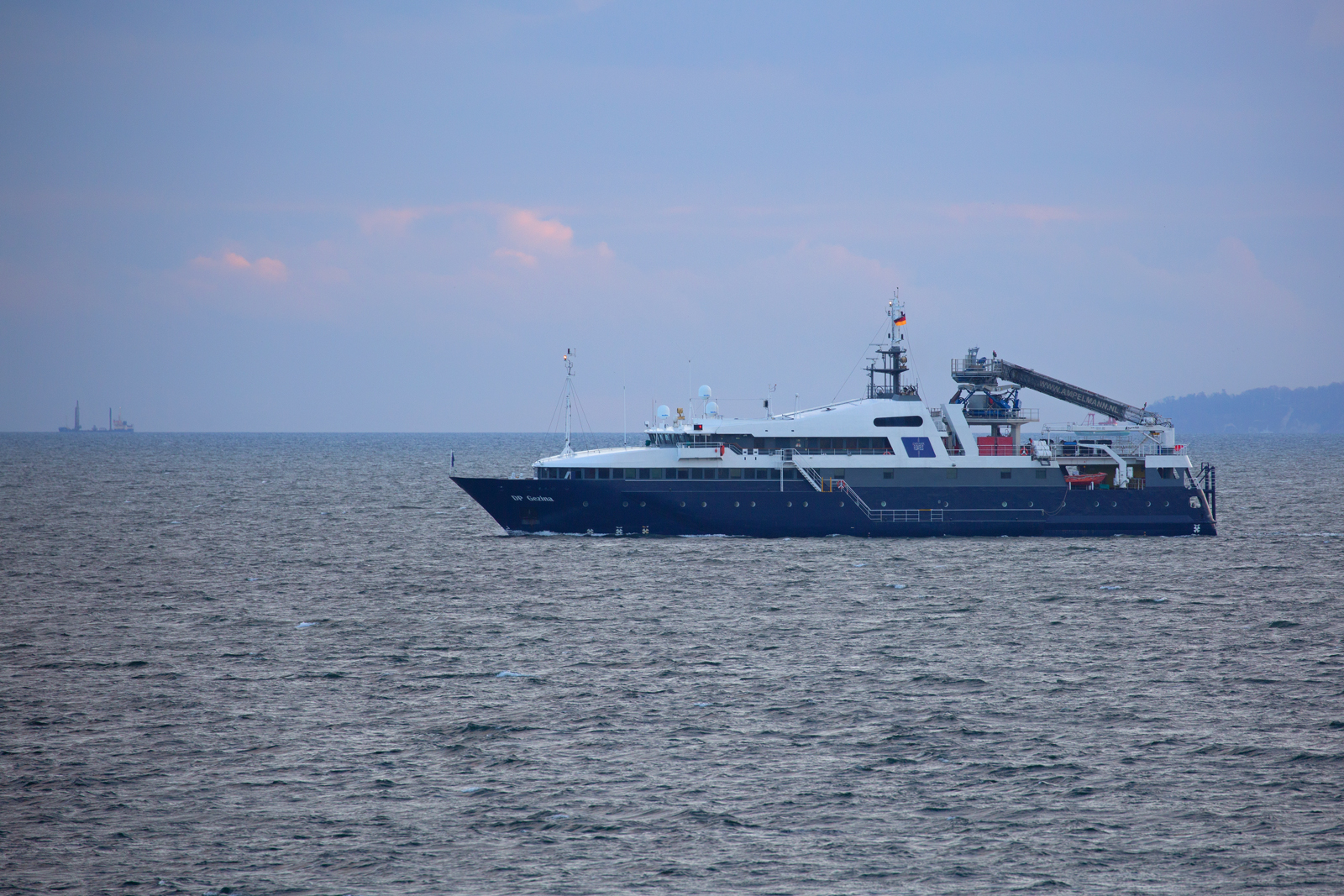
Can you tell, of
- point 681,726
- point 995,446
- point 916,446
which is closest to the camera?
point 681,726

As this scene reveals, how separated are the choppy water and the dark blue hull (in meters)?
2.62

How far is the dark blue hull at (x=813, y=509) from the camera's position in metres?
57.7

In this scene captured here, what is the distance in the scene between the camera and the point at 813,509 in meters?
58.2

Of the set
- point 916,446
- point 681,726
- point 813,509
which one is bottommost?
point 681,726

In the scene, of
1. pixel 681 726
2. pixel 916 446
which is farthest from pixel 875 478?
pixel 681 726

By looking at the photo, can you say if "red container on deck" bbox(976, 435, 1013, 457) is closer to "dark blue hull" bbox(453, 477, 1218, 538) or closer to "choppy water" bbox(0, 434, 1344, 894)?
"dark blue hull" bbox(453, 477, 1218, 538)

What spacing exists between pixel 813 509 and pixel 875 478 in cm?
346

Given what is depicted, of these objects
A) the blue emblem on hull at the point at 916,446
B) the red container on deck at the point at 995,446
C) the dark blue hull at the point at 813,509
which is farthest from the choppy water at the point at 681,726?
the red container on deck at the point at 995,446

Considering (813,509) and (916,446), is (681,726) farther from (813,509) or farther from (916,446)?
(916,446)

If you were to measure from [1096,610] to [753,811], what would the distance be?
24925 millimetres

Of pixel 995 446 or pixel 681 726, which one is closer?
pixel 681 726

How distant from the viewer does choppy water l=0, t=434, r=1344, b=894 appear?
21031mm

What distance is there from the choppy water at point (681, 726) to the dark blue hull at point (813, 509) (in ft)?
8.59

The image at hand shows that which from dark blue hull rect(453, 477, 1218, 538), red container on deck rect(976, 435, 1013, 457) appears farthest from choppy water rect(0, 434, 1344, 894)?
red container on deck rect(976, 435, 1013, 457)
